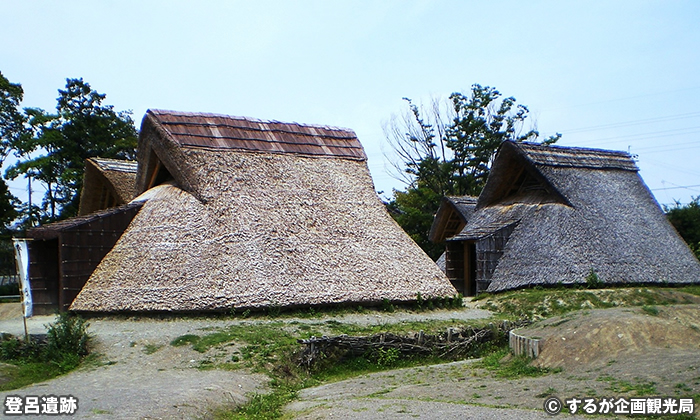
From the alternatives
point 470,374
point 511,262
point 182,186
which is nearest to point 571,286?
point 511,262

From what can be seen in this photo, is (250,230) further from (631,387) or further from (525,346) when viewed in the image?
(631,387)

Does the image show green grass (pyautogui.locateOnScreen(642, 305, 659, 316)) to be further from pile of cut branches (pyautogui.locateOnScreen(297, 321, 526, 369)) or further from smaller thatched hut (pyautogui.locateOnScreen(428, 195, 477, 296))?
smaller thatched hut (pyautogui.locateOnScreen(428, 195, 477, 296))

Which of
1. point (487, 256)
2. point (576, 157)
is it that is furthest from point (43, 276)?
point (576, 157)

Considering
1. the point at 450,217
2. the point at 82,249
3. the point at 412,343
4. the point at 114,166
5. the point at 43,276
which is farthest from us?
the point at 450,217

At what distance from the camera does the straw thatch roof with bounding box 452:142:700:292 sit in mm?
20875

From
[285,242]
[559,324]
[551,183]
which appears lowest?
[559,324]

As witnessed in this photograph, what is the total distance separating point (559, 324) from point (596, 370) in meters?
2.05

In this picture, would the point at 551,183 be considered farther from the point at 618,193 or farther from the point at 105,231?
the point at 105,231

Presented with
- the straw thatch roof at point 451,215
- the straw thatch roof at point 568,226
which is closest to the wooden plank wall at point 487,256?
the straw thatch roof at point 568,226

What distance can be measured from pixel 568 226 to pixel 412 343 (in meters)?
9.59

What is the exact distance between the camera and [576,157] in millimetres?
24688

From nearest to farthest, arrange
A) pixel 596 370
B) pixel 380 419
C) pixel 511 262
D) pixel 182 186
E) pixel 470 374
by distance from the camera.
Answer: pixel 380 419 → pixel 596 370 → pixel 470 374 → pixel 182 186 → pixel 511 262

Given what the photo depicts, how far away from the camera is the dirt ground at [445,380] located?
8.21 meters

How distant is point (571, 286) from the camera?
2003cm
